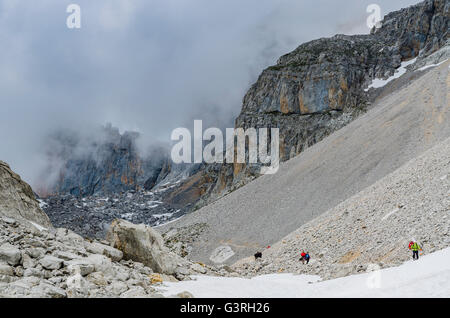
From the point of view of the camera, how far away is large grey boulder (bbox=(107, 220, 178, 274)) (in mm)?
15086

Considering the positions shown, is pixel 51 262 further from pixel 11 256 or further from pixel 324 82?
pixel 324 82

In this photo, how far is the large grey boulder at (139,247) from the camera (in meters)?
15.1

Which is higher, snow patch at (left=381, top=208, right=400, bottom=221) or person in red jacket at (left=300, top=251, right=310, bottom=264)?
snow patch at (left=381, top=208, right=400, bottom=221)

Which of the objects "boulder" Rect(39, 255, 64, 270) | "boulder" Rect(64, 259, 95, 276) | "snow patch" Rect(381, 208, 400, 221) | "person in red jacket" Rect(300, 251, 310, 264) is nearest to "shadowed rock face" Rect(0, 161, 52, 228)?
"boulder" Rect(39, 255, 64, 270)

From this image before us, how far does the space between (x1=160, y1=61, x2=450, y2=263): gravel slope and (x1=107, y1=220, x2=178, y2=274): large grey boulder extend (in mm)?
23634

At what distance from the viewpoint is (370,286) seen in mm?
10703

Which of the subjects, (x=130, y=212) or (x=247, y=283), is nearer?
(x=247, y=283)

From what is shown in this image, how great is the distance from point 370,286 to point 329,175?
3979 centimetres

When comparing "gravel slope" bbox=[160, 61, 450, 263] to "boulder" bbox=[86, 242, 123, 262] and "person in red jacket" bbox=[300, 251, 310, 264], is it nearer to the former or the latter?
"person in red jacket" bbox=[300, 251, 310, 264]

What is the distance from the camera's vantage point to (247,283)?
1389 centimetres
